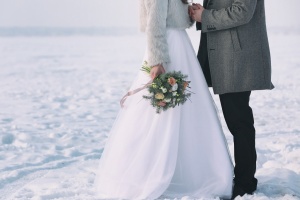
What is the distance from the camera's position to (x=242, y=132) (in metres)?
3.52

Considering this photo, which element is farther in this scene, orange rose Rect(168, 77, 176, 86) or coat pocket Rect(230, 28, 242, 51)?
coat pocket Rect(230, 28, 242, 51)

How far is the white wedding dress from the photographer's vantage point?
346 centimetres

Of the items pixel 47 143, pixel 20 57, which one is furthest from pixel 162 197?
pixel 20 57

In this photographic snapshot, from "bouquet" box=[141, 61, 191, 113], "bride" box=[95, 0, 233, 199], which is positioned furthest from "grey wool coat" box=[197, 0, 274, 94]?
"bouquet" box=[141, 61, 191, 113]

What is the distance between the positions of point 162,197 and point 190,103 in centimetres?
66

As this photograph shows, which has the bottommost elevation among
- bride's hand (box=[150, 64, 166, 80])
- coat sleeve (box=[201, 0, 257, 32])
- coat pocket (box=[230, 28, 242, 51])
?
bride's hand (box=[150, 64, 166, 80])

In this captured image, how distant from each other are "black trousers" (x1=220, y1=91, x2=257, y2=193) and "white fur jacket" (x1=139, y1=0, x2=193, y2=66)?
1.76 feet

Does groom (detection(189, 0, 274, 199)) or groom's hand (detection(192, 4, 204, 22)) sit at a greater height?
groom's hand (detection(192, 4, 204, 22))

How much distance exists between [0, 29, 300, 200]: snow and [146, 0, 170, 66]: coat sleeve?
106 cm

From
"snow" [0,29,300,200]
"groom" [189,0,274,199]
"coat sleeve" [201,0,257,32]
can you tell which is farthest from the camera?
"snow" [0,29,300,200]

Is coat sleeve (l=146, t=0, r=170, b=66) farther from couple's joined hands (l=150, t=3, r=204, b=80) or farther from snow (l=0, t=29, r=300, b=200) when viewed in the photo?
snow (l=0, t=29, r=300, b=200)

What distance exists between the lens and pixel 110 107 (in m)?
8.23

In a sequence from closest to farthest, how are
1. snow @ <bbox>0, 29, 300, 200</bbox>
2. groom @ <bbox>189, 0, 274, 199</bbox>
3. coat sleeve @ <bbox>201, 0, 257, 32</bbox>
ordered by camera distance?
coat sleeve @ <bbox>201, 0, 257, 32</bbox> < groom @ <bbox>189, 0, 274, 199</bbox> < snow @ <bbox>0, 29, 300, 200</bbox>

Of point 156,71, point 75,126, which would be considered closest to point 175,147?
point 156,71
